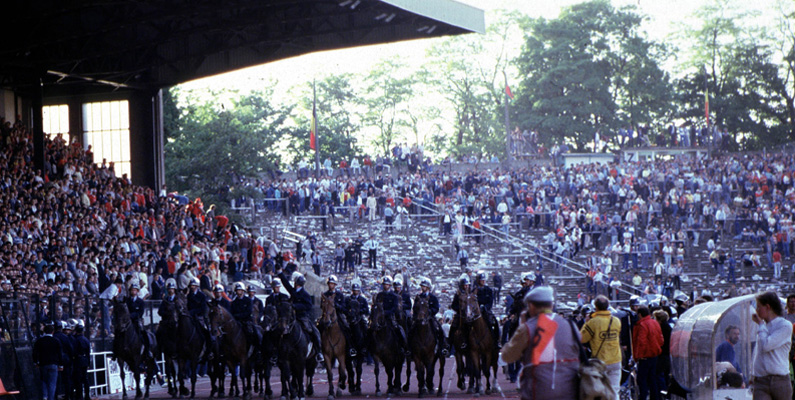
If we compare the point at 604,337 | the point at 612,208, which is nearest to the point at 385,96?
the point at 612,208

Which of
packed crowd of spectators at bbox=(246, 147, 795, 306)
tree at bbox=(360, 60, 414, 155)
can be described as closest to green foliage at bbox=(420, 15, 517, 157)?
tree at bbox=(360, 60, 414, 155)

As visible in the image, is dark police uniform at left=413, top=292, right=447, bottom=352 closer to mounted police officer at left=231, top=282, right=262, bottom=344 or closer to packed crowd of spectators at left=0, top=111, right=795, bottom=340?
mounted police officer at left=231, top=282, right=262, bottom=344

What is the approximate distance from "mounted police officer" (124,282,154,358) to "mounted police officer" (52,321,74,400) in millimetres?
1422

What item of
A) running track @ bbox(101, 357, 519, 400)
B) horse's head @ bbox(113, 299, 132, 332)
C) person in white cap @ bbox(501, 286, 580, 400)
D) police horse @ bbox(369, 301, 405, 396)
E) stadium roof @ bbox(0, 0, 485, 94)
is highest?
stadium roof @ bbox(0, 0, 485, 94)

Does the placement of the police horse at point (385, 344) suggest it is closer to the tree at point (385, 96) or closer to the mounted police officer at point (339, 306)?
the mounted police officer at point (339, 306)

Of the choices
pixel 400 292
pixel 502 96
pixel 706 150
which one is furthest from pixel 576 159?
pixel 400 292

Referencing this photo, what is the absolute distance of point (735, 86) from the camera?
249 ft

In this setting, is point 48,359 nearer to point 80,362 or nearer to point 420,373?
point 80,362

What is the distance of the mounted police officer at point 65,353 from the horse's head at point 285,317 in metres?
4.01

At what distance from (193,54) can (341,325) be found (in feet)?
64.2

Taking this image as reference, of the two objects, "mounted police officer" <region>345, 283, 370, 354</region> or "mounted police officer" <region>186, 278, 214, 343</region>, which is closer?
"mounted police officer" <region>345, 283, 370, 354</region>

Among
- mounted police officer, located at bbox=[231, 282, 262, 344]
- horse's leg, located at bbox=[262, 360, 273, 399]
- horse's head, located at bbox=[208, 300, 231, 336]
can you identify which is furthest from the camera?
mounted police officer, located at bbox=[231, 282, 262, 344]

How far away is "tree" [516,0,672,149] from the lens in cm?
7250

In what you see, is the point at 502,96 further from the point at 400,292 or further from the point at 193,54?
the point at 400,292
